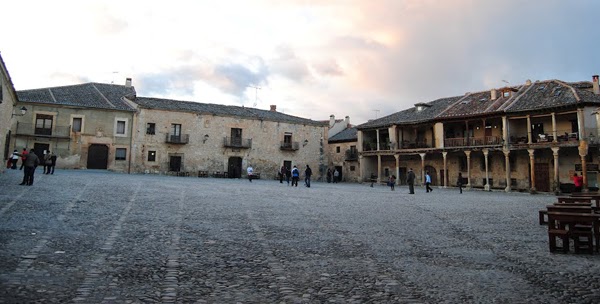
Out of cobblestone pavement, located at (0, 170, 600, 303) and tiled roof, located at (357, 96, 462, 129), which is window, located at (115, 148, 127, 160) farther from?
cobblestone pavement, located at (0, 170, 600, 303)

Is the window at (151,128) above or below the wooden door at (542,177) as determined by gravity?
above

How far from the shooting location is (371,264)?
4.95 m

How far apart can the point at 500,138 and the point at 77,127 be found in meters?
31.8

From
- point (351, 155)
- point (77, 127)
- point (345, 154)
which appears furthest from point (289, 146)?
point (77, 127)

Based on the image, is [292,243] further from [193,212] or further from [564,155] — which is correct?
[564,155]

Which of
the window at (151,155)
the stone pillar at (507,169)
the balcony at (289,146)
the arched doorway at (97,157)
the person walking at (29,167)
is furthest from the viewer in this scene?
the balcony at (289,146)

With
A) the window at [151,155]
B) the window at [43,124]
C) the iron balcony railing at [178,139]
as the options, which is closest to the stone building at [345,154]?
the iron balcony railing at [178,139]

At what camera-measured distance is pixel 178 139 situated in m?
32.8

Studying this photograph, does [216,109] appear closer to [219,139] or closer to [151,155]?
[219,139]

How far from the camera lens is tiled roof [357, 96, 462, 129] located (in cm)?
3173

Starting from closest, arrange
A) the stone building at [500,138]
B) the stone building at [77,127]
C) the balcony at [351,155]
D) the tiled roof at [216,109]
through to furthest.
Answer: the stone building at [500,138], the stone building at [77,127], the tiled roof at [216,109], the balcony at [351,155]

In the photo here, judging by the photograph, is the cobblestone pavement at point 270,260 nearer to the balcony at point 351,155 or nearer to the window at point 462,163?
the window at point 462,163

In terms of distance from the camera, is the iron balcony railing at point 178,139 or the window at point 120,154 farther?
the iron balcony railing at point 178,139

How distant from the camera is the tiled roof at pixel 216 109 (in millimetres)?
32812
